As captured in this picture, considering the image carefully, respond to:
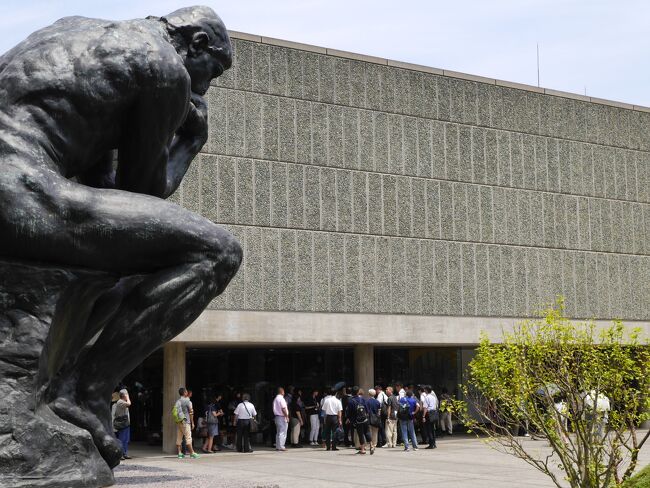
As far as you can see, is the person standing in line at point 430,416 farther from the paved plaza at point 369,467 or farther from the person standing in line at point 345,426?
the person standing in line at point 345,426

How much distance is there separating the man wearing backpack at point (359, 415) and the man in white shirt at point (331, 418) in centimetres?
151

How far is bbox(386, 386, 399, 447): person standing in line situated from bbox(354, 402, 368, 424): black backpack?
88.3 inches

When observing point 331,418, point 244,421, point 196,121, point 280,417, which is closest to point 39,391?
point 196,121

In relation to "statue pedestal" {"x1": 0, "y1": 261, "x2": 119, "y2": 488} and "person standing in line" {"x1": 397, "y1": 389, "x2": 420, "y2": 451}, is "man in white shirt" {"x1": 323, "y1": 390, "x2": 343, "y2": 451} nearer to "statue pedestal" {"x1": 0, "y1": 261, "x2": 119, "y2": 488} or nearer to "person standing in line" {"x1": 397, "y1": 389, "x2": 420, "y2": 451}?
"person standing in line" {"x1": 397, "y1": 389, "x2": 420, "y2": 451}

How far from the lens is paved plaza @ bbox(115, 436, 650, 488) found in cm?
1615

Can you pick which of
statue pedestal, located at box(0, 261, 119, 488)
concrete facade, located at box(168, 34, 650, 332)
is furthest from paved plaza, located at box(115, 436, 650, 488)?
statue pedestal, located at box(0, 261, 119, 488)

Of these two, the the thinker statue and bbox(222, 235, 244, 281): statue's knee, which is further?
Answer: bbox(222, 235, 244, 281): statue's knee

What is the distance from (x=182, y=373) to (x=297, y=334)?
3335 mm

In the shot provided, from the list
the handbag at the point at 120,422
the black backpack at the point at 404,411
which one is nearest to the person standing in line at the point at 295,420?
the black backpack at the point at 404,411

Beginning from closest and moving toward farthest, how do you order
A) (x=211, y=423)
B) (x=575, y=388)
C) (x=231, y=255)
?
(x=231, y=255), (x=575, y=388), (x=211, y=423)

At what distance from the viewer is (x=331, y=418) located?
84.7 feet

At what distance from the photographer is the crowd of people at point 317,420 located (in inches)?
935

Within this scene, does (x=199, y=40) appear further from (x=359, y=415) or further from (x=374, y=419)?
(x=374, y=419)

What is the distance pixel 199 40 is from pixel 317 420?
25397mm
